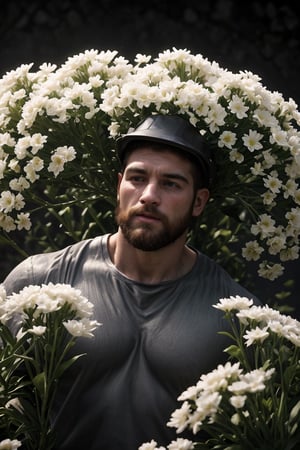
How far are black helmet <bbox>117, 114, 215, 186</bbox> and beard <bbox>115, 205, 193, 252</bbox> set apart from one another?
23cm

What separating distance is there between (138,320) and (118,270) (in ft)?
0.76

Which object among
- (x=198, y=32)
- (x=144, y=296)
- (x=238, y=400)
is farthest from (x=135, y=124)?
(x=198, y=32)

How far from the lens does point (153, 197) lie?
4176 millimetres

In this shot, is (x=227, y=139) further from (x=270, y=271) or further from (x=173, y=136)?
(x=270, y=271)

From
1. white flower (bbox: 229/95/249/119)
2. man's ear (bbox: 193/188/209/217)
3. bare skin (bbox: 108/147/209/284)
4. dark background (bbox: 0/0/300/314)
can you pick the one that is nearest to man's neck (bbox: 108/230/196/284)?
bare skin (bbox: 108/147/209/284)

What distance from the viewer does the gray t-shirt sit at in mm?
4125

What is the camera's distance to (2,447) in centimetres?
371

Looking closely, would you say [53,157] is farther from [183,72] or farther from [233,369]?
[233,369]

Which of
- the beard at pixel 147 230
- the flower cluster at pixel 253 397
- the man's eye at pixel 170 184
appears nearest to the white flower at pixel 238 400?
the flower cluster at pixel 253 397

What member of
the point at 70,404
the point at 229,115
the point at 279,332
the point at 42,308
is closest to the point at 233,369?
the point at 279,332

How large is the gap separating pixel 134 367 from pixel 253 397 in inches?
26.6

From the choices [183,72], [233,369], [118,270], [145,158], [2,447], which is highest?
[183,72]

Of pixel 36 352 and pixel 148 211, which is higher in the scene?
pixel 148 211

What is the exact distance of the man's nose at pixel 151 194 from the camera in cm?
417
